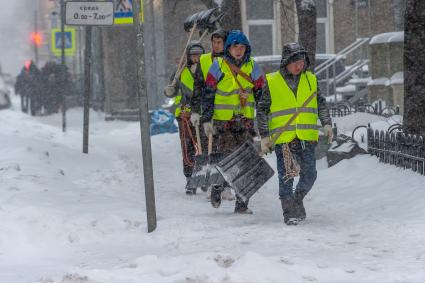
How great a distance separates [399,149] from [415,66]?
4.05 feet

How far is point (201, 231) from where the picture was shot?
8039mm

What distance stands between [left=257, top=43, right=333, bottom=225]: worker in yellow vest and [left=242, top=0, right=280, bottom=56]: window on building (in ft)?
63.6

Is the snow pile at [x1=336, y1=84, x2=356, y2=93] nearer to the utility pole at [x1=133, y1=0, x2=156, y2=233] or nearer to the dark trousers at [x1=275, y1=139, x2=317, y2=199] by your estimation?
the dark trousers at [x1=275, y1=139, x2=317, y2=199]

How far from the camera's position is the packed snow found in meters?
6.18

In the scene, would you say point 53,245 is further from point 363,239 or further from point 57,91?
point 57,91

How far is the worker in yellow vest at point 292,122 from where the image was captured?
27.4 ft

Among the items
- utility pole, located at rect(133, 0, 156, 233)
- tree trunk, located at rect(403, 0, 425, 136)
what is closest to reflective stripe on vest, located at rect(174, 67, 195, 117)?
tree trunk, located at rect(403, 0, 425, 136)

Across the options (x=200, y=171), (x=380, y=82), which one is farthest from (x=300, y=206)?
(x=380, y=82)

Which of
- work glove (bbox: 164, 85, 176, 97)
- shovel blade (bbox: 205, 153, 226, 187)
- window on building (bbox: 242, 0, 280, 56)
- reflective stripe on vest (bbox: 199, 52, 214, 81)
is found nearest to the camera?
shovel blade (bbox: 205, 153, 226, 187)

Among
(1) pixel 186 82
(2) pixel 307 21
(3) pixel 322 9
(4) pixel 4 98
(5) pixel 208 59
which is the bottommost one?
(4) pixel 4 98

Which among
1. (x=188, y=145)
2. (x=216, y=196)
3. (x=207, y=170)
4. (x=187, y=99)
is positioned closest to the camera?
(x=216, y=196)

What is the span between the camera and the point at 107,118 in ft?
94.8

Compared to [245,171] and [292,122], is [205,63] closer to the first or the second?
[245,171]

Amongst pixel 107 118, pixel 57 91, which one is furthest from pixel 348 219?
pixel 57 91
